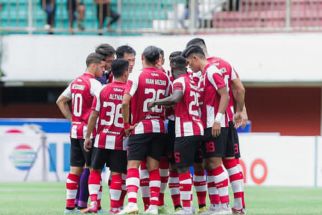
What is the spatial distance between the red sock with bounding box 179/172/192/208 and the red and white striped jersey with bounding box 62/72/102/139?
168 centimetres

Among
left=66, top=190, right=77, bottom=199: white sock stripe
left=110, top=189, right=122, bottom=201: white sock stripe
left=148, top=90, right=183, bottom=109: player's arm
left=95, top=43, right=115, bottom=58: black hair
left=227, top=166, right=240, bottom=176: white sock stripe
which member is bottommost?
left=66, top=190, right=77, bottom=199: white sock stripe

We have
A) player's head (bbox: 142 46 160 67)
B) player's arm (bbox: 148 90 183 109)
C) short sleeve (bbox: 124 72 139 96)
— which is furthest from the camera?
player's head (bbox: 142 46 160 67)

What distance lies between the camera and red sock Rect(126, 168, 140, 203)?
13406 millimetres

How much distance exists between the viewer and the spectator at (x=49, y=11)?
26.7 m

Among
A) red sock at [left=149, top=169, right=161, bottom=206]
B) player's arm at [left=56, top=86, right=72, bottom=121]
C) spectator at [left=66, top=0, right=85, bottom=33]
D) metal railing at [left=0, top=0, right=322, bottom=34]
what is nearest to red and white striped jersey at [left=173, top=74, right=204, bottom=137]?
red sock at [left=149, top=169, right=161, bottom=206]

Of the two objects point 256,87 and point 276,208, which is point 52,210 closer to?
point 276,208

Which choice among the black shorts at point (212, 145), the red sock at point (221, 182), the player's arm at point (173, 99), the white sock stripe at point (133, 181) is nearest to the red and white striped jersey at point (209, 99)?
the black shorts at point (212, 145)

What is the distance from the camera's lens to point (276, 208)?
51.7ft

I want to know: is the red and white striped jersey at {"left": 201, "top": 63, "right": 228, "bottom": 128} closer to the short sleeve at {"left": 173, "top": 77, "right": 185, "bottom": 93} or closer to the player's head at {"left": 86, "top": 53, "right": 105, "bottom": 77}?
the short sleeve at {"left": 173, "top": 77, "right": 185, "bottom": 93}

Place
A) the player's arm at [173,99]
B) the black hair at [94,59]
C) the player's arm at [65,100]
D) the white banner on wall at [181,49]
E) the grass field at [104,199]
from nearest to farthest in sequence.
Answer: the player's arm at [173,99], the black hair at [94,59], the player's arm at [65,100], the grass field at [104,199], the white banner on wall at [181,49]

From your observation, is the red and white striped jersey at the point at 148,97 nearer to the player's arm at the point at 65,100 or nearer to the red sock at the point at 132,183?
the red sock at the point at 132,183

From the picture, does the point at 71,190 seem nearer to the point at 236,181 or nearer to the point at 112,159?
the point at 112,159

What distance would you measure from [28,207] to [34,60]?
1166 cm

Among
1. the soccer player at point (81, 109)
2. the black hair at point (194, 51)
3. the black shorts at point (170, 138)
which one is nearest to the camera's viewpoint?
the black hair at point (194, 51)
